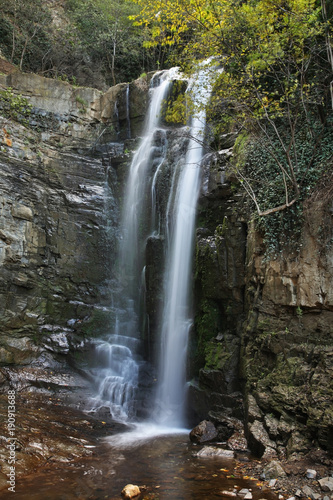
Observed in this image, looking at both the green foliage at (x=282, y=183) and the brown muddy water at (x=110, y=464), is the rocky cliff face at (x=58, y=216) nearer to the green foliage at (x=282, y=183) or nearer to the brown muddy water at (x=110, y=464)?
the brown muddy water at (x=110, y=464)

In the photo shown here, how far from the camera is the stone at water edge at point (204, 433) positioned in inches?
289

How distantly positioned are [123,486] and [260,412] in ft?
9.94

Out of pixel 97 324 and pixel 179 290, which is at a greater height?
pixel 179 290

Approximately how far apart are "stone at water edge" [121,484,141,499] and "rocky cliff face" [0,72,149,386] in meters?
6.31

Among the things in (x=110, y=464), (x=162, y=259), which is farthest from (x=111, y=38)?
(x=110, y=464)

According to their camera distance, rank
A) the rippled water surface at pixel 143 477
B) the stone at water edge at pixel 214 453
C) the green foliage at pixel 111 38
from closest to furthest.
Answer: the rippled water surface at pixel 143 477 → the stone at water edge at pixel 214 453 → the green foliage at pixel 111 38

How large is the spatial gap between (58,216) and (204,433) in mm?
8979

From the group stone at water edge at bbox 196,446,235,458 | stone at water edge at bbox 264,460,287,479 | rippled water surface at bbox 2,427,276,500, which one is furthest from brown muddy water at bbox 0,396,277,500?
stone at water edge at bbox 264,460,287,479

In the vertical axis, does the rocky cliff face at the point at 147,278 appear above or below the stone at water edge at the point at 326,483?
above

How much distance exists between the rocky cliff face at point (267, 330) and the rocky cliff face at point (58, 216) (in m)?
4.62

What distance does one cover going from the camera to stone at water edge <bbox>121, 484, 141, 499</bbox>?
15.7ft

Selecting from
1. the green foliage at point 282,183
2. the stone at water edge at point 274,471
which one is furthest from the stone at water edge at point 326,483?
the green foliage at point 282,183

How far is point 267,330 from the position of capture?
7.69 meters

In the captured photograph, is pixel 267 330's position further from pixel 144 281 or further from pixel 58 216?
pixel 58 216
